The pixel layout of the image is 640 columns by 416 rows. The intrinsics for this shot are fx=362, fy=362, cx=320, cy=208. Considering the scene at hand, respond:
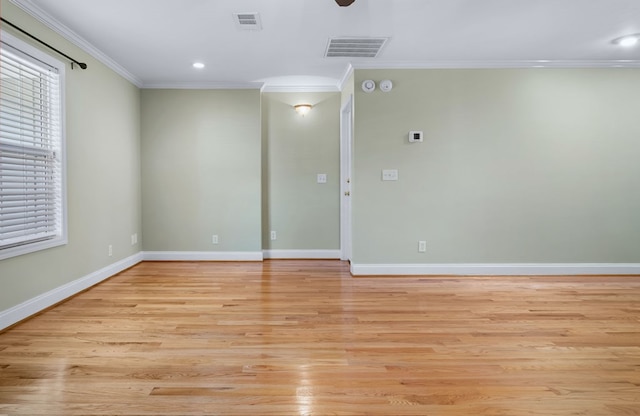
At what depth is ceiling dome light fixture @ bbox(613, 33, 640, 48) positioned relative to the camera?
342 centimetres

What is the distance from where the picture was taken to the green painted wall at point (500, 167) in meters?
4.14

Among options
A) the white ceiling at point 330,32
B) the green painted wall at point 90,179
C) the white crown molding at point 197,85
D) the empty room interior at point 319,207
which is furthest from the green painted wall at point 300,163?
the green painted wall at point 90,179

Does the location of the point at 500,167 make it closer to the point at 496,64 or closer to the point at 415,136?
the point at 415,136

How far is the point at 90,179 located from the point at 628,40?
5484 mm

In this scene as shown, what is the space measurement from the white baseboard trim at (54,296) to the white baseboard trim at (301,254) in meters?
1.86

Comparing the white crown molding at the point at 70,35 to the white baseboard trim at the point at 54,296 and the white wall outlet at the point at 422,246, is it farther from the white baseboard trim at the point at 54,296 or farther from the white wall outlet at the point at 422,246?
the white wall outlet at the point at 422,246

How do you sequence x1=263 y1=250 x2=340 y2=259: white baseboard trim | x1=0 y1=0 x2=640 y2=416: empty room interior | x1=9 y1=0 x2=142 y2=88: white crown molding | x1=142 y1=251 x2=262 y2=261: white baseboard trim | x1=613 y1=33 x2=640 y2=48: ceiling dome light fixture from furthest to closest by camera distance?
x1=263 y1=250 x2=340 y2=259: white baseboard trim, x1=142 y1=251 x2=262 y2=261: white baseboard trim, x1=613 y1=33 x2=640 y2=48: ceiling dome light fixture, x1=9 y1=0 x2=142 y2=88: white crown molding, x1=0 y1=0 x2=640 y2=416: empty room interior

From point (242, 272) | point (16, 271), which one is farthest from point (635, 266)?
point (16, 271)

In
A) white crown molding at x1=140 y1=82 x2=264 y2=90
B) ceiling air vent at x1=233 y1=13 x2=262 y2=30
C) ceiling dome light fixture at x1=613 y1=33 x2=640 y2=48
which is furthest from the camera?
white crown molding at x1=140 y1=82 x2=264 y2=90

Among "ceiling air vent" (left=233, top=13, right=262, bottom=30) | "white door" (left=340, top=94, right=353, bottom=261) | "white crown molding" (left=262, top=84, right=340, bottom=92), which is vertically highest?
"white crown molding" (left=262, top=84, right=340, bottom=92)

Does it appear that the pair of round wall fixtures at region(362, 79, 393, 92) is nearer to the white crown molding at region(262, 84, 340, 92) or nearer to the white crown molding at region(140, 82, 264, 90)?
the white crown molding at region(262, 84, 340, 92)

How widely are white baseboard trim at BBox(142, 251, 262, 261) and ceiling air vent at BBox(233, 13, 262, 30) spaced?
114 inches

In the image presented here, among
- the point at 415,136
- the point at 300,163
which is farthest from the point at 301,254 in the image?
the point at 415,136

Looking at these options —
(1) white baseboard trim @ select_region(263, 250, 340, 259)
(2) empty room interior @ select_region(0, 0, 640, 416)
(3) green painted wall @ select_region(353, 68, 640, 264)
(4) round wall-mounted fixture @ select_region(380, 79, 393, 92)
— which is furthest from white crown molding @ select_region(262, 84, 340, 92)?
(1) white baseboard trim @ select_region(263, 250, 340, 259)
